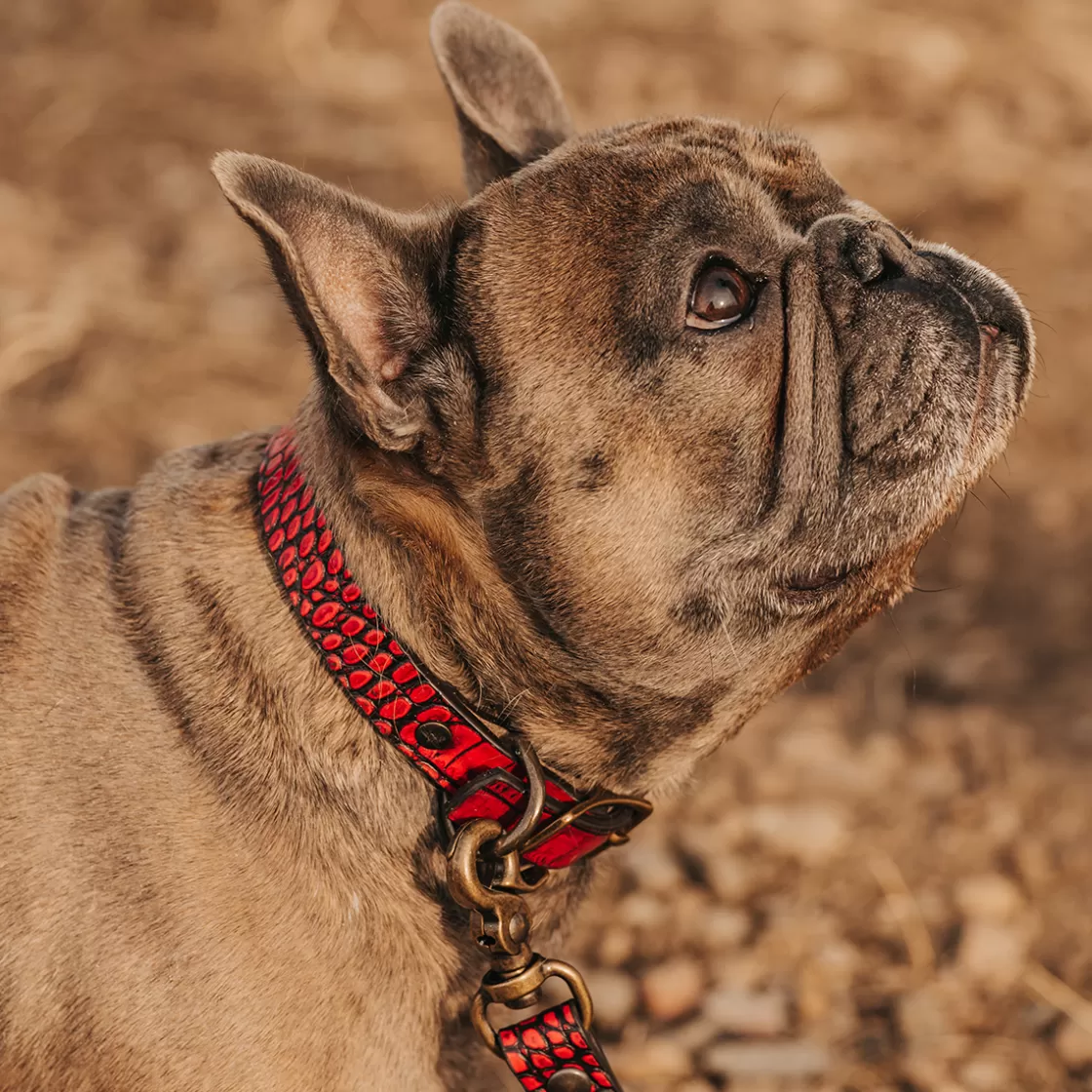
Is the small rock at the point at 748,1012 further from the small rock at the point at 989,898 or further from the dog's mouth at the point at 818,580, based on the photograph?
the dog's mouth at the point at 818,580

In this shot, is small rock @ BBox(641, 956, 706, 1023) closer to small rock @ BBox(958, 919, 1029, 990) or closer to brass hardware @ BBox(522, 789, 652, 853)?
small rock @ BBox(958, 919, 1029, 990)

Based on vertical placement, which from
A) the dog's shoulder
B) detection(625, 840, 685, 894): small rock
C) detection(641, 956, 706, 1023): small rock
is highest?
the dog's shoulder

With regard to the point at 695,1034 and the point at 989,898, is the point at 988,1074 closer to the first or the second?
the point at 989,898

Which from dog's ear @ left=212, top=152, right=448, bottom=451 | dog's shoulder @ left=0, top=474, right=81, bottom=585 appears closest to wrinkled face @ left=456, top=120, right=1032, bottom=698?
dog's ear @ left=212, top=152, right=448, bottom=451

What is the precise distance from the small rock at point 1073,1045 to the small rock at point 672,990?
98 centimetres

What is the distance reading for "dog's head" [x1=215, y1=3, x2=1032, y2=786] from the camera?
2773mm

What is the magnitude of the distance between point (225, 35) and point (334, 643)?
7116 mm

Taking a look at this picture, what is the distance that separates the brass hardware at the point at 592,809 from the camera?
276cm

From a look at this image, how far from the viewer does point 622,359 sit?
9.10 feet

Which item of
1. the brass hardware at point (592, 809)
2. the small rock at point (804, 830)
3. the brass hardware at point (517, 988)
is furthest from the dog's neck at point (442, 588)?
the small rock at point (804, 830)

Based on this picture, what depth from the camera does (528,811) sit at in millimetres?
2674

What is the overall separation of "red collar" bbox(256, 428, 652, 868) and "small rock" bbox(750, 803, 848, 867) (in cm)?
176

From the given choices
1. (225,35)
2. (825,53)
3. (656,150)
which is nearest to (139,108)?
(225,35)

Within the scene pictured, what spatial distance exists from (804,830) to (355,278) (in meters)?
2.58
